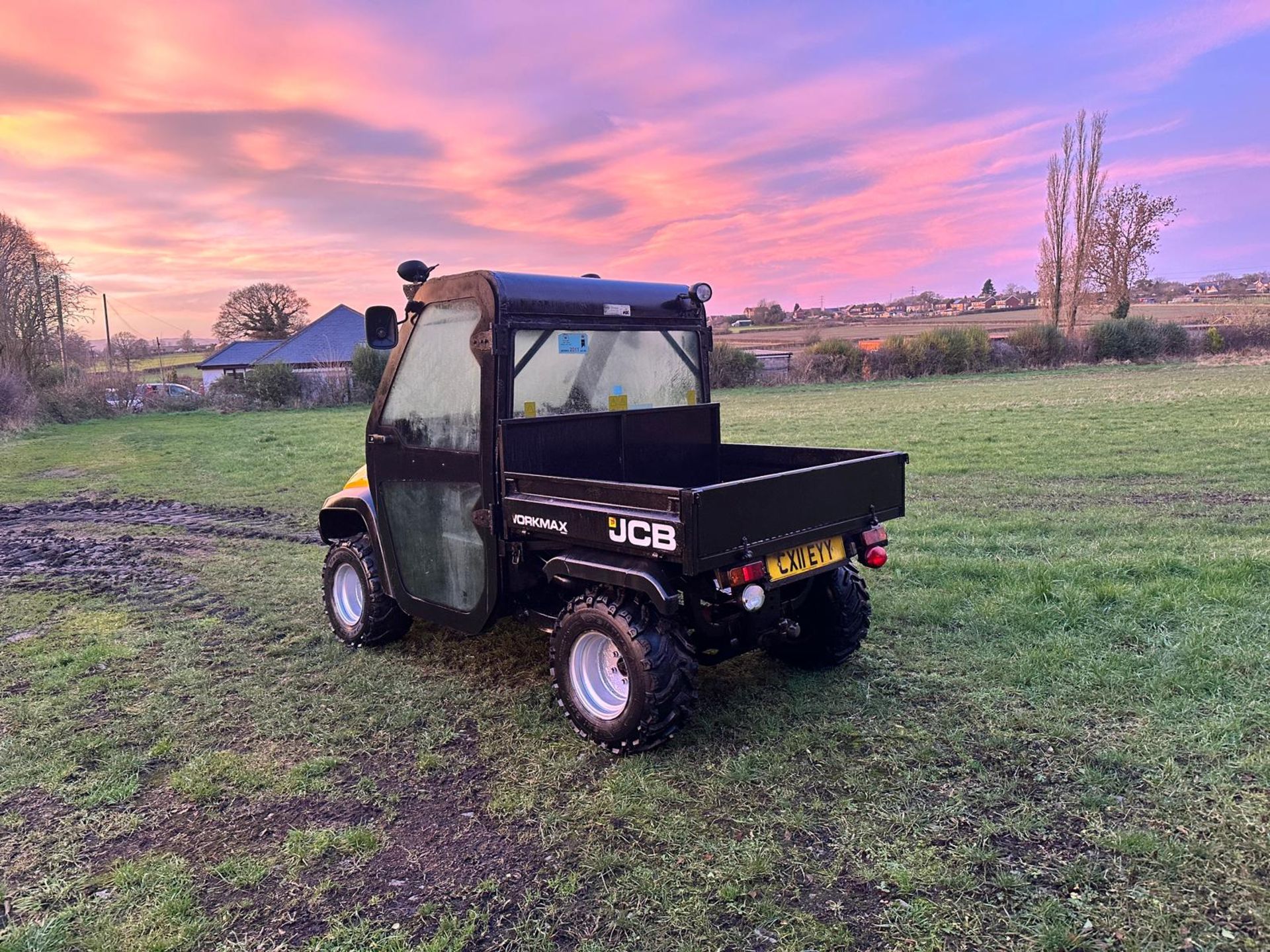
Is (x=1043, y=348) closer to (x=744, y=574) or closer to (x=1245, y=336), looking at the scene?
(x=1245, y=336)

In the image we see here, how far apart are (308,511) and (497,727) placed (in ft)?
22.7

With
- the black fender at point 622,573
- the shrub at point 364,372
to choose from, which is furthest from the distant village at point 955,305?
the black fender at point 622,573

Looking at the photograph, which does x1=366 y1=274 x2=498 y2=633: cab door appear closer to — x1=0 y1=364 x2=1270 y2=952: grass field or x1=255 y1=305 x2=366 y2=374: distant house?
x1=0 y1=364 x2=1270 y2=952: grass field

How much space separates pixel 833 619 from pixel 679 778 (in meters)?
1.43

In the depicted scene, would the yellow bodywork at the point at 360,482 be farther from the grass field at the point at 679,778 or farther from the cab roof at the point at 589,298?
the cab roof at the point at 589,298

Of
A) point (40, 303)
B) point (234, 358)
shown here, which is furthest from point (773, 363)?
point (234, 358)

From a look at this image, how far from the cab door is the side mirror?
0.09 m

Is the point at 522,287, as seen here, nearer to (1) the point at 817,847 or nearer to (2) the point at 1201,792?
(1) the point at 817,847

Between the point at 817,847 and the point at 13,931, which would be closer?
the point at 13,931

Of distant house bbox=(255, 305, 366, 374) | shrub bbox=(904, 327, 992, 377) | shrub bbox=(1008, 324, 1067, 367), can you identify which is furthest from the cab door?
distant house bbox=(255, 305, 366, 374)

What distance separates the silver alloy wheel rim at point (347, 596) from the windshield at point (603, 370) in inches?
77.0

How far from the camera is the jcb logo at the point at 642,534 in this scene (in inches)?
135

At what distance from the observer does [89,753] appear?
13.2 feet

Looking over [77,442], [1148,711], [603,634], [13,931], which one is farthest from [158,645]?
[77,442]
